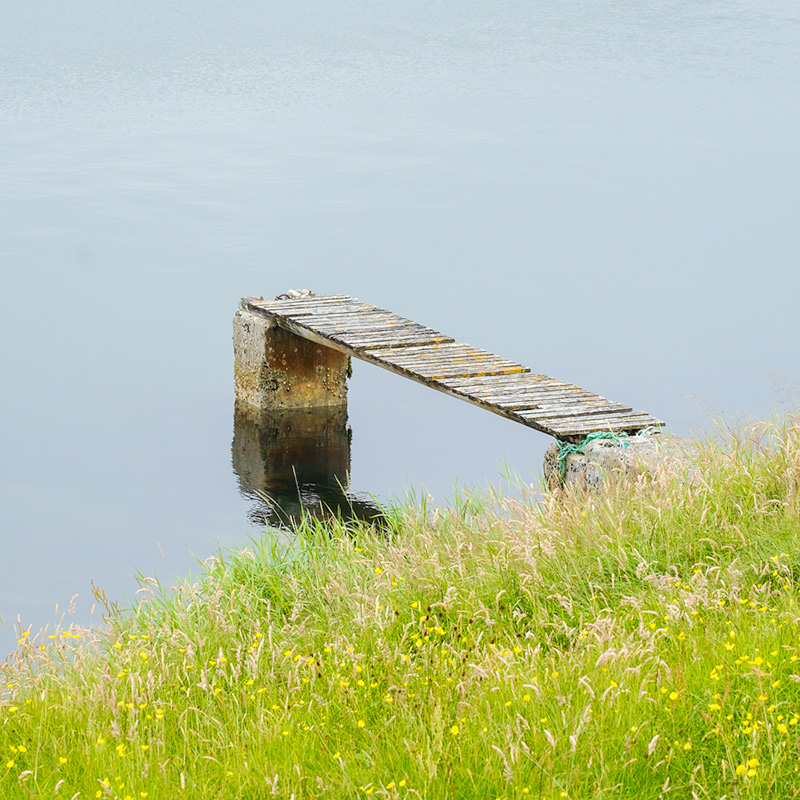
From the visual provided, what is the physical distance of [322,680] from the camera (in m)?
4.39

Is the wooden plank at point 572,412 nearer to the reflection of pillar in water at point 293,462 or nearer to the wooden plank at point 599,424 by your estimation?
the wooden plank at point 599,424

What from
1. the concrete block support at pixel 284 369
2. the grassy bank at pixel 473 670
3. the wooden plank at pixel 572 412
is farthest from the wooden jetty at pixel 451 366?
the grassy bank at pixel 473 670

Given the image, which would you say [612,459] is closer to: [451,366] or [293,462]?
[451,366]

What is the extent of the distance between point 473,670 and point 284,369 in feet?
29.3

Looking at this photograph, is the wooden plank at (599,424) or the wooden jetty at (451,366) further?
the wooden jetty at (451,366)

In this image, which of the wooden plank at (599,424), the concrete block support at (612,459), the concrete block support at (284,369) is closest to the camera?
the concrete block support at (612,459)

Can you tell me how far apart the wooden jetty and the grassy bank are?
2.53 meters

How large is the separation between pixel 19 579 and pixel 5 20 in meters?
85.4

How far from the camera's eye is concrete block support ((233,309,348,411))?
12.6 meters

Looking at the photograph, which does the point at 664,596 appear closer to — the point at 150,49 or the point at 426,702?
the point at 426,702

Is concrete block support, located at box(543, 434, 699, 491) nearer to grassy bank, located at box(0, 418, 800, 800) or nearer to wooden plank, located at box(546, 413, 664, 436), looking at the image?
wooden plank, located at box(546, 413, 664, 436)

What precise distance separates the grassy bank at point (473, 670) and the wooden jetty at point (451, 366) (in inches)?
99.4

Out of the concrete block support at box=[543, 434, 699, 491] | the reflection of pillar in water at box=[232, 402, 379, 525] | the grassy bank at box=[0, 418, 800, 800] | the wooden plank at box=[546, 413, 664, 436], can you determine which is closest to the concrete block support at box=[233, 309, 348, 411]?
the reflection of pillar in water at box=[232, 402, 379, 525]

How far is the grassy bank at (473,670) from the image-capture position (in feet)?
11.4
